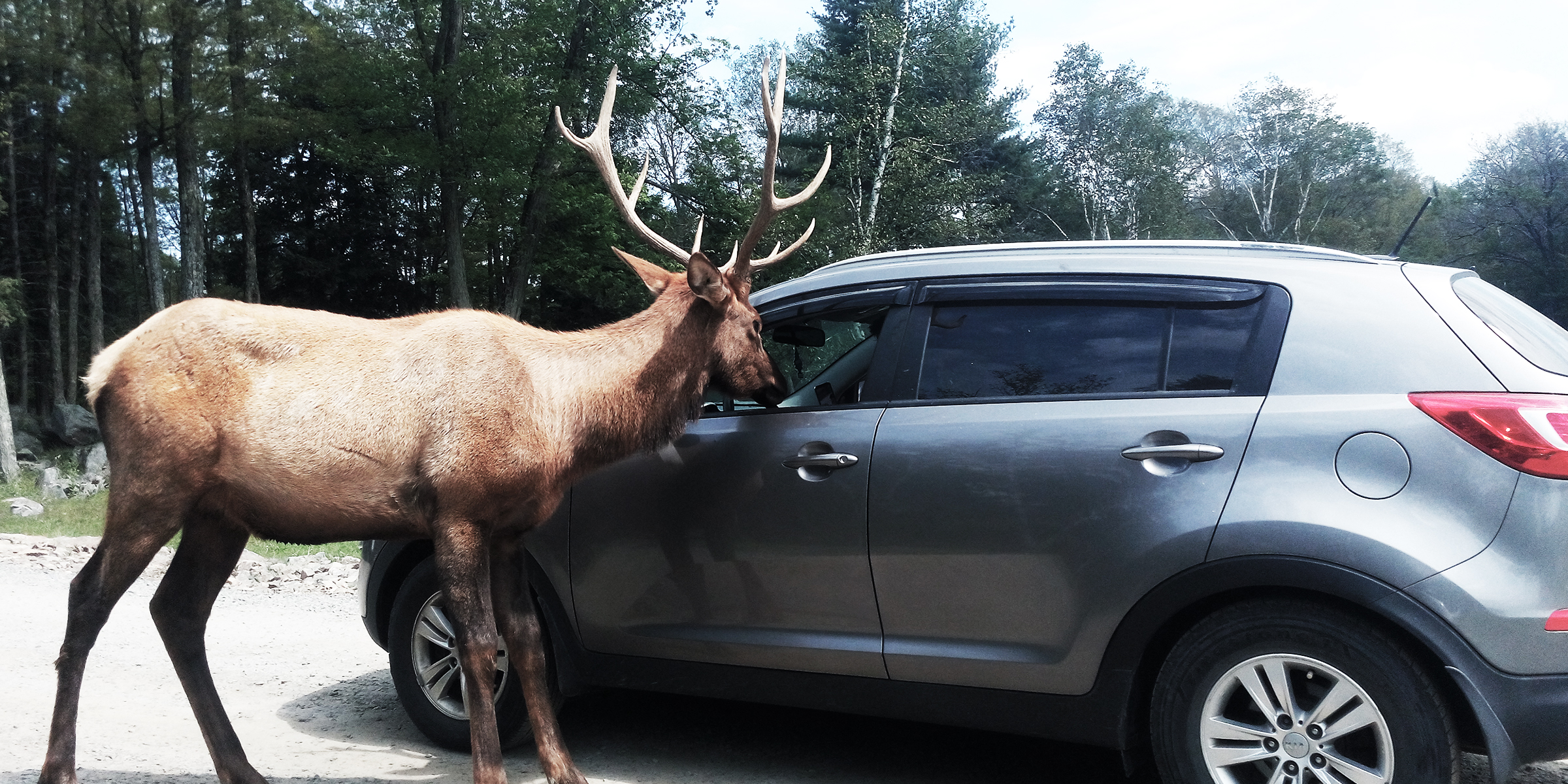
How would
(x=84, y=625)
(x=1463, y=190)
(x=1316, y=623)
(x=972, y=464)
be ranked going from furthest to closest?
1. (x=1463, y=190)
2. (x=84, y=625)
3. (x=972, y=464)
4. (x=1316, y=623)

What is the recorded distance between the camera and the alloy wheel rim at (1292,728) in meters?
3.15

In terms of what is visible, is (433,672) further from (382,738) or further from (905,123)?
(905,123)

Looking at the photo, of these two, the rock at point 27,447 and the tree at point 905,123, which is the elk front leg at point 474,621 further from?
the rock at point 27,447

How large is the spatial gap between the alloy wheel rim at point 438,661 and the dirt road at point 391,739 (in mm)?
232

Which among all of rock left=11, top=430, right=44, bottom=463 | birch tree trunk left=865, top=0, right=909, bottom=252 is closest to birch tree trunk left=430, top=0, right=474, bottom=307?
birch tree trunk left=865, top=0, right=909, bottom=252

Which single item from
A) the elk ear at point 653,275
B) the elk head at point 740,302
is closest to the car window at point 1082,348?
the elk head at point 740,302

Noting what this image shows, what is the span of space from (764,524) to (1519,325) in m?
2.53

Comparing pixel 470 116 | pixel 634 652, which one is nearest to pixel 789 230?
pixel 470 116

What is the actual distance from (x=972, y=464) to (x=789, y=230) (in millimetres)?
23655

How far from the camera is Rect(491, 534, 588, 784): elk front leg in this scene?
4270mm

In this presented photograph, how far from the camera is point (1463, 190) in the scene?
39.2 meters

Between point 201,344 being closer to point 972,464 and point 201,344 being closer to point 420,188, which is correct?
point 972,464

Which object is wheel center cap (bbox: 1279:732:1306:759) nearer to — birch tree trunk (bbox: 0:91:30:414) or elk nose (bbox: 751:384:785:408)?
elk nose (bbox: 751:384:785:408)

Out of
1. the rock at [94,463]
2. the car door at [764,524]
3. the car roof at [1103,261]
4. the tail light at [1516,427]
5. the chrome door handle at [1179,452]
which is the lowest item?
the rock at [94,463]
